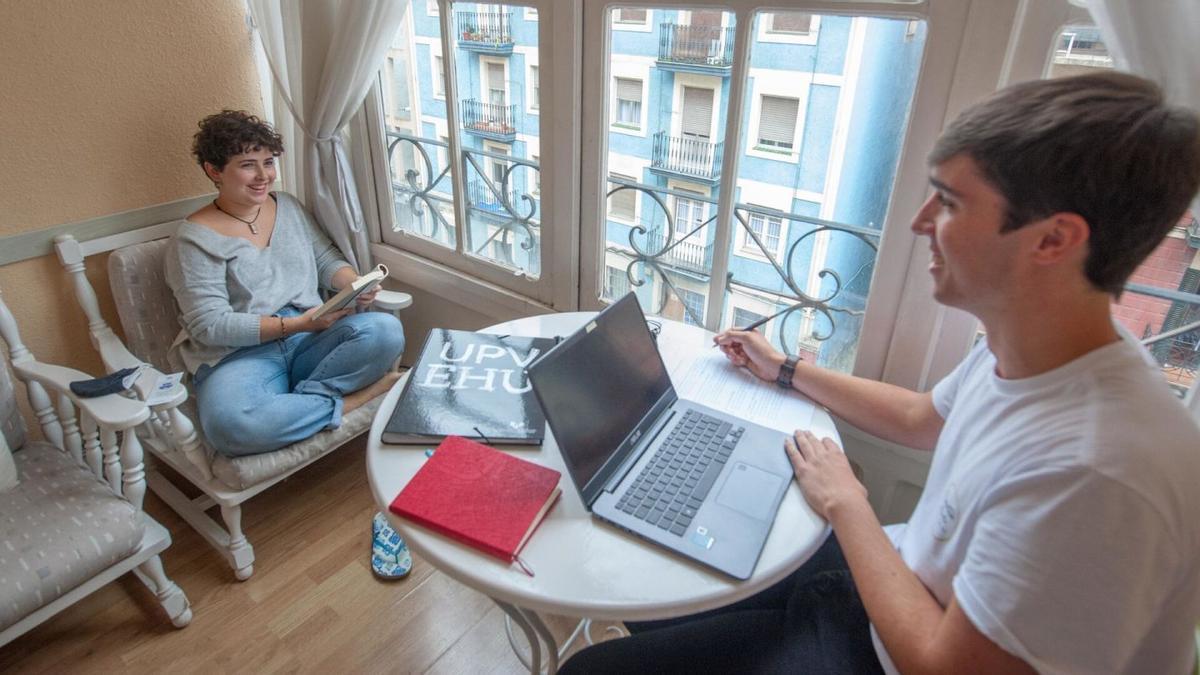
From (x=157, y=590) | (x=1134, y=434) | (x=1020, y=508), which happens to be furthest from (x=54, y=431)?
(x=1134, y=434)

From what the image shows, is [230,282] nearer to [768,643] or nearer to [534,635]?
[534,635]

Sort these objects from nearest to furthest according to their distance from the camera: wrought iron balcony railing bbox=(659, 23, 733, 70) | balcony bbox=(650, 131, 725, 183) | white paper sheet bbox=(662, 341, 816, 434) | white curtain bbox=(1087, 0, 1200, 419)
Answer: white curtain bbox=(1087, 0, 1200, 419), white paper sheet bbox=(662, 341, 816, 434), wrought iron balcony railing bbox=(659, 23, 733, 70), balcony bbox=(650, 131, 725, 183)

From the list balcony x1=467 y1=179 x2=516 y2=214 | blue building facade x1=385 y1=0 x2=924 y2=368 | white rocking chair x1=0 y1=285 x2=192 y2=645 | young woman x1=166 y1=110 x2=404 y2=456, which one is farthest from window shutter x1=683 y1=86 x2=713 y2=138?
white rocking chair x1=0 y1=285 x2=192 y2=645

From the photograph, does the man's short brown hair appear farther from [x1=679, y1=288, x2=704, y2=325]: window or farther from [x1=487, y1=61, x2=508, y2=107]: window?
[x1=487, y1=61, x2=508, y2=107]: window

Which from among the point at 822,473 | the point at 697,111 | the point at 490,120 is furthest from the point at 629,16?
the point at 822,473

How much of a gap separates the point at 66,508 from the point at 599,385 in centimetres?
121

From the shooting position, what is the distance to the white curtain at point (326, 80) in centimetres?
180

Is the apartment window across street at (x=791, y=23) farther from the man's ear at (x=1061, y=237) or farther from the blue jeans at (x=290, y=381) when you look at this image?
the blue jeans at (x=290, y=381)

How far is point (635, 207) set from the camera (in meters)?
1.71

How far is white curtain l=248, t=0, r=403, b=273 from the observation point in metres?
1.80

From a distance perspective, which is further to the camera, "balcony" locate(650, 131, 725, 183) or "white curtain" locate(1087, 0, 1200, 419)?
"balcony" locate(650, 131, 725, 183)

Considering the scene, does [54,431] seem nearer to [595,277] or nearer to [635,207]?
[595,277]

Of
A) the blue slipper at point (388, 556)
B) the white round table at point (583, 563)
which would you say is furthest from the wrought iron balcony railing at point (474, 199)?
the white round table at point (583, 563)

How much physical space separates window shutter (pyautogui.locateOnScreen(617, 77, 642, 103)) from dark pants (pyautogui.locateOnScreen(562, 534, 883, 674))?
115cm
